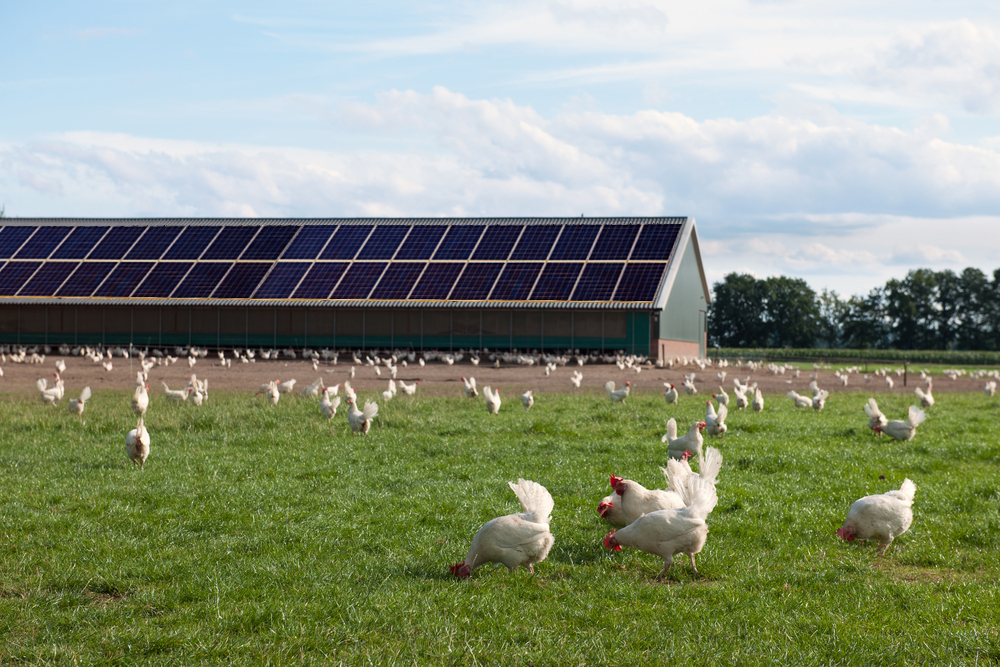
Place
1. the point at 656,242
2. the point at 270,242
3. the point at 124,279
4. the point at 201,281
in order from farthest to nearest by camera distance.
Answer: the point at 270,242, the point at 124,279, the point at 201,281, the point at 656,242

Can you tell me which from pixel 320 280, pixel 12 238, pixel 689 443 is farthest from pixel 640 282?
pixel 12 238

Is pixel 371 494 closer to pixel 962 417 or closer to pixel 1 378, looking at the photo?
pixel 962 417

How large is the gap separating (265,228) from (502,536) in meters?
52.7

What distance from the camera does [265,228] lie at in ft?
184

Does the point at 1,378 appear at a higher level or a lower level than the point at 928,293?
lower

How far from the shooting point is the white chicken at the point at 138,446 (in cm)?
1137

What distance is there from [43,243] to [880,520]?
2399 inches

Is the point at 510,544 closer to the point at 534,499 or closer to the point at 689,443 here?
the point at 534,499

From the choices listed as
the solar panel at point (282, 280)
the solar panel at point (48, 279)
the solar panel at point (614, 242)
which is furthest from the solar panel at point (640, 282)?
the solar panel at point (48, 279)

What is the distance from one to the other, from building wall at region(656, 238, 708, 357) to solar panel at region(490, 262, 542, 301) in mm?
7697

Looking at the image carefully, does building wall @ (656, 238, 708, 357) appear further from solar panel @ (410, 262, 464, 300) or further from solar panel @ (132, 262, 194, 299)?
solar panel @ (132, 262, 194, 299)

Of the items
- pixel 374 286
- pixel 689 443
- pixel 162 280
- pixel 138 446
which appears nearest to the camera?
pixel 138 446

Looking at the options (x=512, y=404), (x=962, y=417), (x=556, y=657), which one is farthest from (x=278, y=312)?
(x=556, y=657)

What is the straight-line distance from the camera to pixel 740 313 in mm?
97562
